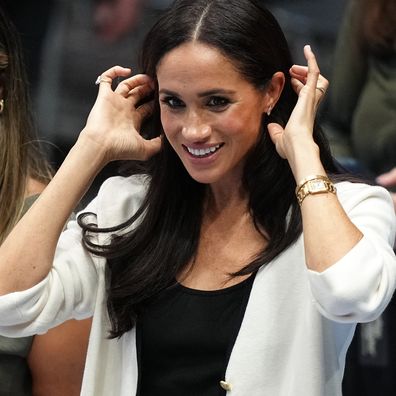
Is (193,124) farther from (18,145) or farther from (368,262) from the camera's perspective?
(18,145)

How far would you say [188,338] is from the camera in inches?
93.4

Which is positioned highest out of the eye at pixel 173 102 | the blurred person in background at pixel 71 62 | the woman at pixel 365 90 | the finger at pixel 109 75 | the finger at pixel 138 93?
the blurred person in background at pixel 71 62

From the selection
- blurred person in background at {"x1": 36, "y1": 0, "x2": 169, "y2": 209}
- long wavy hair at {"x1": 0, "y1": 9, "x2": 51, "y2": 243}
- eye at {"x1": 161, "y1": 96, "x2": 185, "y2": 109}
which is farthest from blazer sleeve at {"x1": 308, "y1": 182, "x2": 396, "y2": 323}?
blurred person in background at {"x1": 36, "y1": 0, "x2": 169, "y2": 209}

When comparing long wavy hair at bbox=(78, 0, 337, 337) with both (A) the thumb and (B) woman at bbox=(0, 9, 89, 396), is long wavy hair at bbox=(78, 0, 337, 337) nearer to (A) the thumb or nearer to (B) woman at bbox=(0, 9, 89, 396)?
(A) the thumb

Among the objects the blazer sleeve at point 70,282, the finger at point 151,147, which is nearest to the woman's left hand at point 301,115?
the finger at point 151,147

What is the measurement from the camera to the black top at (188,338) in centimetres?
234

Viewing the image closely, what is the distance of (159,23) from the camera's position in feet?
8.06

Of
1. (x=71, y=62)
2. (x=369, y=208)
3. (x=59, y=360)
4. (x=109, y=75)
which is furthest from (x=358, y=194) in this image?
(x=71, y=62)

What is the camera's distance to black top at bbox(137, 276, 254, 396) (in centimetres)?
234

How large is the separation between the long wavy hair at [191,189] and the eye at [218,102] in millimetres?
71

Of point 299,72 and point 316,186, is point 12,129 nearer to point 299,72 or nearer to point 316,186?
point 299,72

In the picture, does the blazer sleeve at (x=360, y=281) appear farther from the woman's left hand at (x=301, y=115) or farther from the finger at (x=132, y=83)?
the finger at (x=132, y=83)

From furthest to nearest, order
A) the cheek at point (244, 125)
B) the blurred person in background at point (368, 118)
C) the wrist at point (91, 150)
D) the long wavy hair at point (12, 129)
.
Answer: the blurred person in background at point (368, 118) < the long wavy hair at point (12, 129) < the wrist at point (91, 150) < the cheek at point (244, 125)

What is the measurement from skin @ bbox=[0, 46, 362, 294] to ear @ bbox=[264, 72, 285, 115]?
4 centimetres
